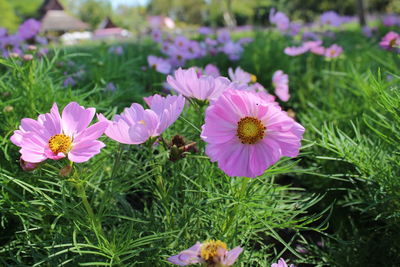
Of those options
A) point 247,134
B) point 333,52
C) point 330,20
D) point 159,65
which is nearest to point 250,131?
point 247,134

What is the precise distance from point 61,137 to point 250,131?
37 cm

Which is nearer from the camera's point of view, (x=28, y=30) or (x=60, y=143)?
(x=60, y=143)

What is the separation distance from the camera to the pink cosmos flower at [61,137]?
0.69 meters

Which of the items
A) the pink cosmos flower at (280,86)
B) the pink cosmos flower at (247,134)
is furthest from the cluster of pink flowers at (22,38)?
the pink cosmos flower at (247,134)

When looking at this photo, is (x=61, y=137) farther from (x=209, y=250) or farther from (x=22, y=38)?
(x=22, y=38)

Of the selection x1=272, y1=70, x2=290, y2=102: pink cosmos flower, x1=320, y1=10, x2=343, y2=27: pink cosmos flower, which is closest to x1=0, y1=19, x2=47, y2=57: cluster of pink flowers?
x1=272, y1=70, x2=290, y2=102: pink cosmos flower

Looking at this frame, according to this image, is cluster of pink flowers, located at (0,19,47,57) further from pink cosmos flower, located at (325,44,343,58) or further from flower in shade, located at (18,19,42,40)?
pink cosmos flower, located at (325,44,343,58)

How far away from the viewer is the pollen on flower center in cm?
71

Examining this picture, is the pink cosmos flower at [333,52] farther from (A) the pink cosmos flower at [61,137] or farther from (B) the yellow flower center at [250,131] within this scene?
(A) the pink cosmos flower at [61,137]

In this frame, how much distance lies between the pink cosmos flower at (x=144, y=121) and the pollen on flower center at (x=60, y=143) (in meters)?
0.08

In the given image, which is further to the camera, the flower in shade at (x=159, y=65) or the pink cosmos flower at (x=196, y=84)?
the flower in shade at (x=159, y=65)

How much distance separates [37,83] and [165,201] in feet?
2.91

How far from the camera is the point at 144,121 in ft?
2.40

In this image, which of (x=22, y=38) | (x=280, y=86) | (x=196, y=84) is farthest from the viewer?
(x=22, y=38)
